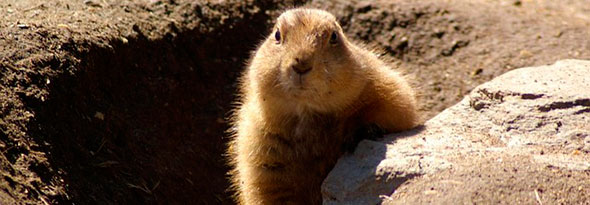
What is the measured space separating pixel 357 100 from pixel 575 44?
147 inches

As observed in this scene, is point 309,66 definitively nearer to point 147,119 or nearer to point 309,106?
point 309,106

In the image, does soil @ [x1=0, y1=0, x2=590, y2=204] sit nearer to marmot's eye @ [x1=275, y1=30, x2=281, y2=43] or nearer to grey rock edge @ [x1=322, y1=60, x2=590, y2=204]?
marmot's eye @ [x1=275, y1=30, x2=281, y2=43]

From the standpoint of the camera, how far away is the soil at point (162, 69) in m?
5.59

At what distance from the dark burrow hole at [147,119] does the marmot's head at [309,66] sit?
1418 mm

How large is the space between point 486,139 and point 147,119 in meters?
3.28

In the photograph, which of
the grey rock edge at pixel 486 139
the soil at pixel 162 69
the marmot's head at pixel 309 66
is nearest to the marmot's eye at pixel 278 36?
the marmot's head at pixel 309 66

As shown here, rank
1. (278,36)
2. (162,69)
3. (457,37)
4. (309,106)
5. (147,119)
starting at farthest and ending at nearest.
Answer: (457,37) → (162,69) → (147,119) → (278,36) → (309,106)

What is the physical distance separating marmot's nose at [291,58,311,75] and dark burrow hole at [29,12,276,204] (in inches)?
69.2

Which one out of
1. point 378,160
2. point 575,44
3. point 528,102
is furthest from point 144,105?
point 575,44

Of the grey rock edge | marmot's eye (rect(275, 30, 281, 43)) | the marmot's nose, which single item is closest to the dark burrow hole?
marmot's eye (rect(275, 30, 281, 43))

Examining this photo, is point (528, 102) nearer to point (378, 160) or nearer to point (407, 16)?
point (378, 160)

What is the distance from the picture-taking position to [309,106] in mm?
5305

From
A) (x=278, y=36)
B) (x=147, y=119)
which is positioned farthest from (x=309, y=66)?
(x=147, y=119)

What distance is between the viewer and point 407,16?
881 centimetres
